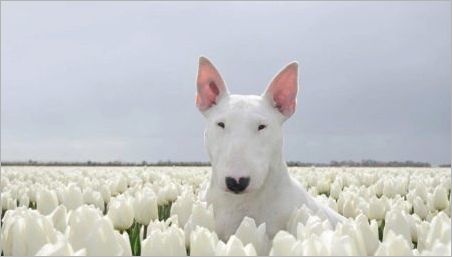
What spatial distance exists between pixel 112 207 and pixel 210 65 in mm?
1365

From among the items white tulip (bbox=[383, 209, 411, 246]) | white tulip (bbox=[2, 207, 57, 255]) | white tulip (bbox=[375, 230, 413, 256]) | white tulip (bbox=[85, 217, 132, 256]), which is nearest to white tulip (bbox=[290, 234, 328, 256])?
white tulip (bbox=[375, 230, 413, 256])

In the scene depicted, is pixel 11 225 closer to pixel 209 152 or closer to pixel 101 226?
pixel 101 226

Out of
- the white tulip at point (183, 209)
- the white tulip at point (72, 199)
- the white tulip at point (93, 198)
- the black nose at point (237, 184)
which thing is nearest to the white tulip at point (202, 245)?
the black nose at point (237, 184)

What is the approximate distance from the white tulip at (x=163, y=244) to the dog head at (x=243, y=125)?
1.41 metres

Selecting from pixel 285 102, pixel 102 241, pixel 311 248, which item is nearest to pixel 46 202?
pixel 285 102

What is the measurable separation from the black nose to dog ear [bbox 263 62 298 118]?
885 mm

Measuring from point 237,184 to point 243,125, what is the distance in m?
0.50

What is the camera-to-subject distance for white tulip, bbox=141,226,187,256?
2.55 metres

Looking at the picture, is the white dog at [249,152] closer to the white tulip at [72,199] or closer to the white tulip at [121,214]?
the white tulip at [121,214]

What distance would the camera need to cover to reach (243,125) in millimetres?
4359

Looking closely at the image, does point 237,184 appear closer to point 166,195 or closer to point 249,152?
point 249,152

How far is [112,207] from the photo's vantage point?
4.12 metres

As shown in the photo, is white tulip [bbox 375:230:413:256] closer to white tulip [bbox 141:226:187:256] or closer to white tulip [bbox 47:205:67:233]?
white tulip [bbox 141:226:187:256]

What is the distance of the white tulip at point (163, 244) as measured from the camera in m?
2.55
